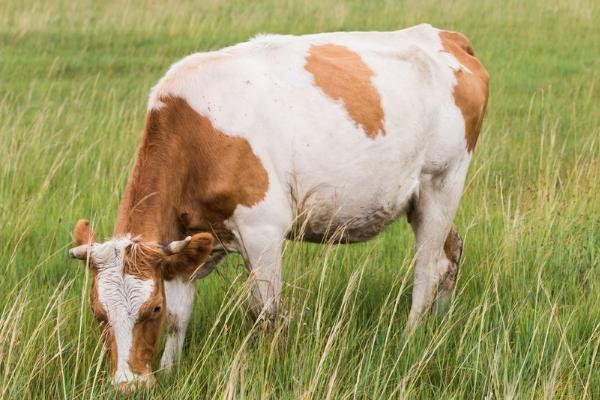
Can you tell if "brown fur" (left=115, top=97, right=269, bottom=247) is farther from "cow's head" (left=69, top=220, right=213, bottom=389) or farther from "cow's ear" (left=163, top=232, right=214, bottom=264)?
"cow's head" (left=69, top=220, right=213, bottom=389)

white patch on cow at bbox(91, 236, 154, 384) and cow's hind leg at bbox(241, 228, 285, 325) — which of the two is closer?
white patch on cow at bbox(91, 236, 154, 384)

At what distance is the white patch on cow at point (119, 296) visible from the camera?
3455 mm

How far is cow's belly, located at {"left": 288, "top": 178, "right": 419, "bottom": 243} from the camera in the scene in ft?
14.5

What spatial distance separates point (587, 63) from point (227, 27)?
4930 mm

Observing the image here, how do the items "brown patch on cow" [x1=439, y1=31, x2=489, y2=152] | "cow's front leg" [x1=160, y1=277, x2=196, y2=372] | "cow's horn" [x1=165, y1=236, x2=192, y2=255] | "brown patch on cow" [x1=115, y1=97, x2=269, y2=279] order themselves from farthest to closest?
"brown patch on cow" [x1=439, y1=31, x2=489, y2=152] < "cow's front leg" [x1=160, y1=277, x2=196, y2=372] < "brown patch on cow" [x1=115, y1=97, x2=269, y2=279] < "cow's horn" [x1=165, y1=236, x2=192, y2=255]

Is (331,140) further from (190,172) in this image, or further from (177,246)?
(177,246)

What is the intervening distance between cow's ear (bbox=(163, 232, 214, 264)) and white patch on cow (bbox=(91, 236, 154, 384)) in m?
0.19

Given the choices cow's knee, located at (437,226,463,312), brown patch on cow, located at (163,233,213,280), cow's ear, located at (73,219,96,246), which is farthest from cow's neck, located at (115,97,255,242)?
cow's knee, located at (437,226,463,312)

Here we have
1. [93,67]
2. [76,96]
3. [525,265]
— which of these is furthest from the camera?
[93,67]

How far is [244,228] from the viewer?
4.13 metres

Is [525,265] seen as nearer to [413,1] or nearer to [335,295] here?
[335,295]

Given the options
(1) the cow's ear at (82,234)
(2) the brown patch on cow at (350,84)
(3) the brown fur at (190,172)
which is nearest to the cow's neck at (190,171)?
(3) the brown fur at (190,172)

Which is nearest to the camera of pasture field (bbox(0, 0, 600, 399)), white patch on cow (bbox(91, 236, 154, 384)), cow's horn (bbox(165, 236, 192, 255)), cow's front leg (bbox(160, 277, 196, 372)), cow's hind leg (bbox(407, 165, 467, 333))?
Answer: white patch on cow (bbox(91, 236, 154, 384))

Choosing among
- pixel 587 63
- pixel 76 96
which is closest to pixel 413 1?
pixel 587 63
